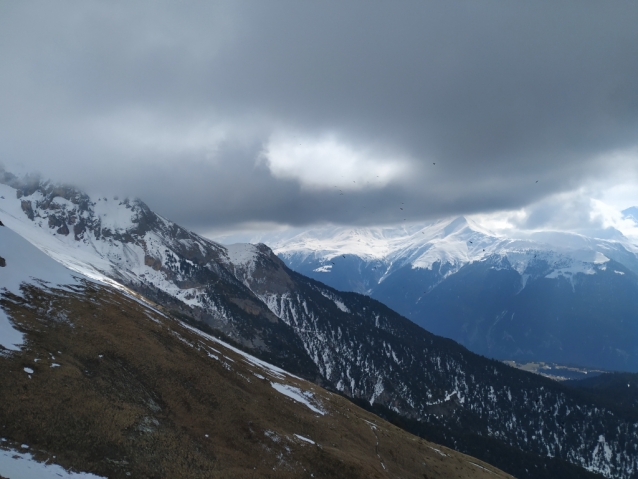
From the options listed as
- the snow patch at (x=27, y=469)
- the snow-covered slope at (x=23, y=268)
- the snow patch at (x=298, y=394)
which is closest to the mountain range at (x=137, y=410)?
the snow patch at (x=27, y=469)

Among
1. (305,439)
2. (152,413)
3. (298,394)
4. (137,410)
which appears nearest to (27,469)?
(137,410)

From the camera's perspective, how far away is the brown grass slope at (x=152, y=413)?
30000 millimetres

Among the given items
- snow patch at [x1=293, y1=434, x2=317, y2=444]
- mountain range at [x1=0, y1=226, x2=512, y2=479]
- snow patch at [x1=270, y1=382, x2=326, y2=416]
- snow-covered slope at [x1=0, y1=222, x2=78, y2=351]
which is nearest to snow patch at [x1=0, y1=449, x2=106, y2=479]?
mountain range at [x1=0, y1=226, x2=512, y2=479]

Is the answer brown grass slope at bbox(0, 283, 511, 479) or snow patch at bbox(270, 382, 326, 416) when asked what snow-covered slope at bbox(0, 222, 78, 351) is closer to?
brown grass slope at bbox(0, 283, 511, 479)

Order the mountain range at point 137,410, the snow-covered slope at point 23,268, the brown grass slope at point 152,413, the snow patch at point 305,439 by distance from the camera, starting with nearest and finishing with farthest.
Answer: the mountain range at point 137,410, the brown grass slope at point 152,413, the snow patch at point 305,439, the snow-covered slope at point 23,268

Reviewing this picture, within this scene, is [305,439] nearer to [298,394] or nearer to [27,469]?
[298,394]

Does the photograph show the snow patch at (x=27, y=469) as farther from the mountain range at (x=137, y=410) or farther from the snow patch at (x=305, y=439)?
the snow patch at (x=305, y=439)

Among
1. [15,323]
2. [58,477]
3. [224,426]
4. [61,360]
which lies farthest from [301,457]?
[15,323]

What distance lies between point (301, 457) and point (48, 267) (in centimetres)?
5648

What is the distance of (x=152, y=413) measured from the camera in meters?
37.8

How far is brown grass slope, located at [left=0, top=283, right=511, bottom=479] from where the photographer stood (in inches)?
1181

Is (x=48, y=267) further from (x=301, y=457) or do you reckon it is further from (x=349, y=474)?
(x=349, y=474)

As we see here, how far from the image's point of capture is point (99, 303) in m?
60.7

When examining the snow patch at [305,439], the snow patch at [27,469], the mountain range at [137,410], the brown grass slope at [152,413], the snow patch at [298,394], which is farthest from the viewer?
the snow patch at [298,394]
